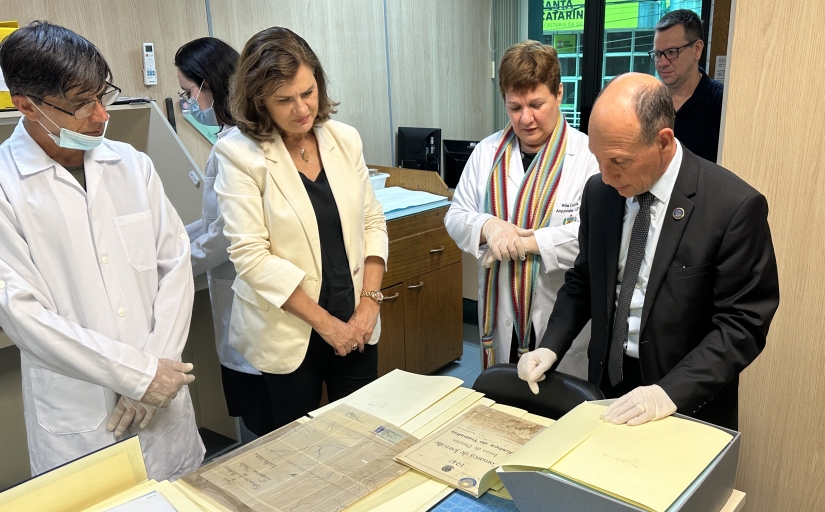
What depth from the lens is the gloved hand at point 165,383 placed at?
141 cm

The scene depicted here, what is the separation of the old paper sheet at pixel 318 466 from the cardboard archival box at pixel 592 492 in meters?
0.24

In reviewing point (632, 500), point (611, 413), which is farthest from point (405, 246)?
point (632, 500)

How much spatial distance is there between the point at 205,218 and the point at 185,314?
0.55 m

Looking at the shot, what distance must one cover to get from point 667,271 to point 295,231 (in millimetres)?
914

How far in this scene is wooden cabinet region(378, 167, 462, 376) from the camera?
9.44ft

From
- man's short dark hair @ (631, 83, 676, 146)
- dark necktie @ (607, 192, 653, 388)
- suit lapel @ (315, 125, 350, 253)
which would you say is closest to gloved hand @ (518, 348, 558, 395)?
dark necktie @ (607, 192, 653, 388)

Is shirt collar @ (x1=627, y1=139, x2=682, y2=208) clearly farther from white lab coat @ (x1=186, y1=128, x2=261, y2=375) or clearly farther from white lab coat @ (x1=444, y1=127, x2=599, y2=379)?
white lab coat @ (x1=186, y1=128, x2=261, y2=375)

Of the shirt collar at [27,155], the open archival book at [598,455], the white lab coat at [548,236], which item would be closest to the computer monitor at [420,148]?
the white lab coat at [548,236]

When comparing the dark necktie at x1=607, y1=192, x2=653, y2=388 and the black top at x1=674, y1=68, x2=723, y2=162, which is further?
the black top at x1=674, y1=68, x2=723, y2=162

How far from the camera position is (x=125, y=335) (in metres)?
1.46

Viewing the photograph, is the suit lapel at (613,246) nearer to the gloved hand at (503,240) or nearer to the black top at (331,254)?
the gloved hand at (503,240)

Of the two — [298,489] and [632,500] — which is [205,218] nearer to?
[298,489]

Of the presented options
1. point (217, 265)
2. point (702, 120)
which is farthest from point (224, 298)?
point (702, 120)

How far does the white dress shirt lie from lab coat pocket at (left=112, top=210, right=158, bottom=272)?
1.12m
